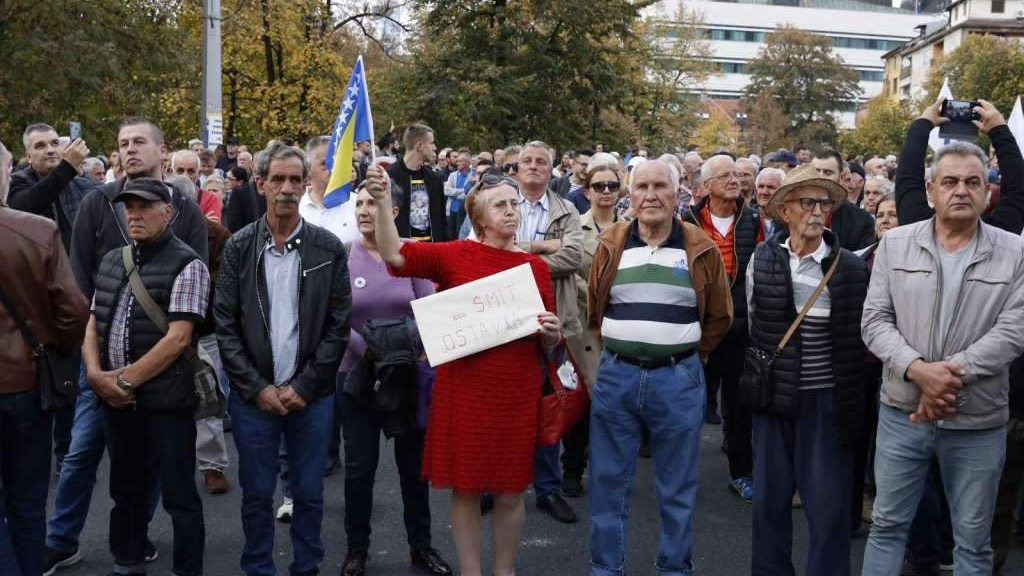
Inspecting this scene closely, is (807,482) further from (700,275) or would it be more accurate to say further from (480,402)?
(480,402)

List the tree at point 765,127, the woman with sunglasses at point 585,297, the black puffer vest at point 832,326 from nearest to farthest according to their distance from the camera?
the black puffer vest at point 832,326, the woman with sunglasses at point 585,297, the tree at point 765,127

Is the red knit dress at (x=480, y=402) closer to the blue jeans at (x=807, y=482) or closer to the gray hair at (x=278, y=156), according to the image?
the gray hair at (x=278, y=156)

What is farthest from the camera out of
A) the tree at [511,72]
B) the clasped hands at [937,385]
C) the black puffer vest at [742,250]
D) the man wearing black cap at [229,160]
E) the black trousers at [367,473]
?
the tree at [511,72]

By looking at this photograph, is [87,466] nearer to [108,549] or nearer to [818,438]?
[108,549]

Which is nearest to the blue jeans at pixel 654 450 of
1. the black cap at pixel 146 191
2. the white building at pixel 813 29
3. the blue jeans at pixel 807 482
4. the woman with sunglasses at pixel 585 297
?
the blue jeans at pixel 807 482

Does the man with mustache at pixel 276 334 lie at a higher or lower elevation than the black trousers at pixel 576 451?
higher

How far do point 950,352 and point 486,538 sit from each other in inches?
116

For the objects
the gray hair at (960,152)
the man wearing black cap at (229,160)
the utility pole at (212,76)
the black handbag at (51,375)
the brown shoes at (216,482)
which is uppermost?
the utility pole at (212,76)

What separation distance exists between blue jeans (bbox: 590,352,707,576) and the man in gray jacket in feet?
2.82

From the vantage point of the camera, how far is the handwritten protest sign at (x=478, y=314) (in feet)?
14.6

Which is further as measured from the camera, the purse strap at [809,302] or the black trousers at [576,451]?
the black trousers at [576,451]

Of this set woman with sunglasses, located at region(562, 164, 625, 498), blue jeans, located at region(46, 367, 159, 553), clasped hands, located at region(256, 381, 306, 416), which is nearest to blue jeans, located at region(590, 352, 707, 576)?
woman with sunglasses, located at region(562, 164, 625, 498)

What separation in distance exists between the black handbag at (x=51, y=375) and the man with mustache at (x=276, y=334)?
697 mm

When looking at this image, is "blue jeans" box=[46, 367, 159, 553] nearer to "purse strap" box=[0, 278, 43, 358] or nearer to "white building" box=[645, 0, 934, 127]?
"purse strap" box=[0, 278, 43, 358]
